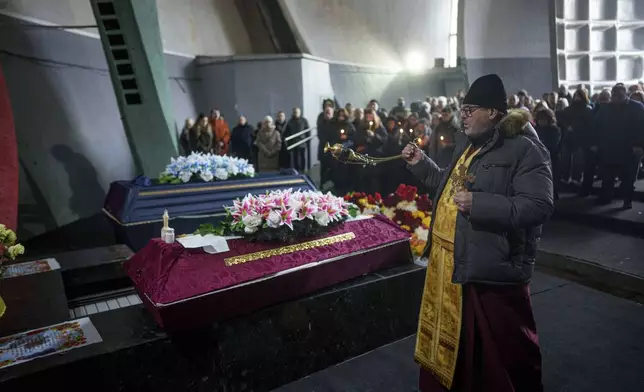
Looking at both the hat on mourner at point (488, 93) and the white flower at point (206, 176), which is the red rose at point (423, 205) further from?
the white flower at point (206, 176)

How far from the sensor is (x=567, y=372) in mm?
2949

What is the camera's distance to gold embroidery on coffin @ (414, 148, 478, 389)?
2238mm

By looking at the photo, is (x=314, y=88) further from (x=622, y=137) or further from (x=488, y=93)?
(x=488, y=93)

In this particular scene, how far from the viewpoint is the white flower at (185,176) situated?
19.6 ft

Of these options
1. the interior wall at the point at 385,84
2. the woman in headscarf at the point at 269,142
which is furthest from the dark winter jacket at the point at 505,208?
the interior wall at the point at 385,84

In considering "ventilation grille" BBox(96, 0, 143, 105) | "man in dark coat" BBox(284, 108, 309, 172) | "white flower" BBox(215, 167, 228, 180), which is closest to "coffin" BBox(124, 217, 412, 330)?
"white flower" BBox(215, 167, 228, 180)

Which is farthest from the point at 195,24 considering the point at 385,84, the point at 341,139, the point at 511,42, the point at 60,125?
the point at 511,42

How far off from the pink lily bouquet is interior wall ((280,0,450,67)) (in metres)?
11.5

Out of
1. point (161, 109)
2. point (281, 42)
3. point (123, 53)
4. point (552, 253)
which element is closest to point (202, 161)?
point (161, 109)

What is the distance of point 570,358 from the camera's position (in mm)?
3121

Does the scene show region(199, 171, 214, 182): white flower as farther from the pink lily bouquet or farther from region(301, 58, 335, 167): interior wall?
region(301, 58, 335, 167): interior wall

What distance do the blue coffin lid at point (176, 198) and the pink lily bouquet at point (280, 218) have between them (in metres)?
2.44

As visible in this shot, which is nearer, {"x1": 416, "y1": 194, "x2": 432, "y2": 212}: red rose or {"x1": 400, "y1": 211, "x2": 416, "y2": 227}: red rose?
{"x1": 400, "y1": 211, "x2": 416, "y2": 227}: red rose

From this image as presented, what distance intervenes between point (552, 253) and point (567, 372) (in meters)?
2.34
